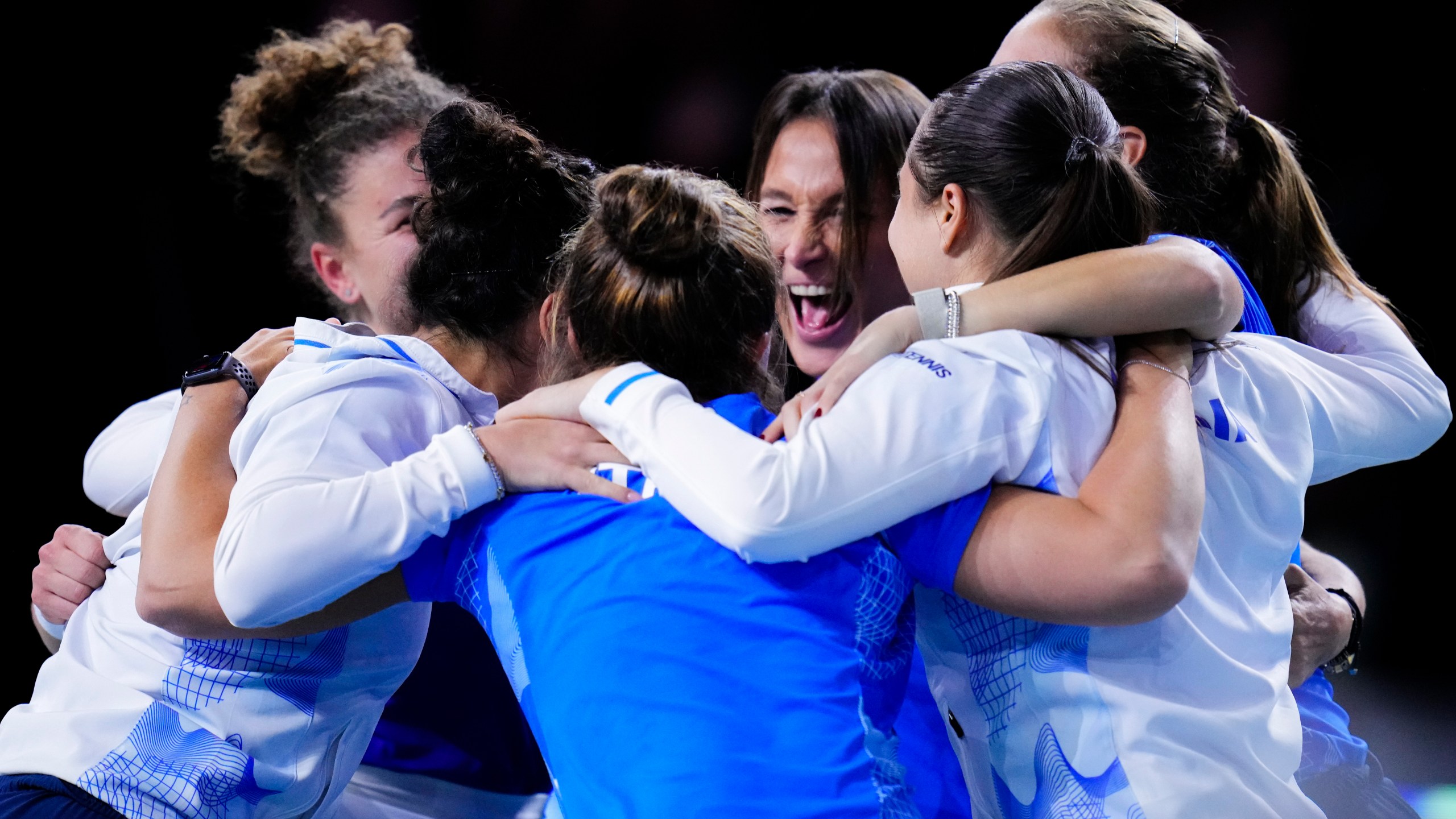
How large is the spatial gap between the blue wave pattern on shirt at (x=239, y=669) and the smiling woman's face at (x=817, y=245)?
1.17m

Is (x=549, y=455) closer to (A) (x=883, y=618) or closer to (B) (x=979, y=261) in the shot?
(A) (x=883, y=618)

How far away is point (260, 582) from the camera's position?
112cm

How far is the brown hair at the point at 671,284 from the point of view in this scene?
1.16m

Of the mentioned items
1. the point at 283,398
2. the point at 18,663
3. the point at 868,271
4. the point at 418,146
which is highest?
the point at 418,146

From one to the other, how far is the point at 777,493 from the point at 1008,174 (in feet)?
1.67

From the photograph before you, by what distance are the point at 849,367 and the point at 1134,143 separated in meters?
0.72

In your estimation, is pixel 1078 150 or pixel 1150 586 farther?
pixel 1078 150

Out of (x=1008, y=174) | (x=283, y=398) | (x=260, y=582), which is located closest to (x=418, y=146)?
(x=283, y=398)

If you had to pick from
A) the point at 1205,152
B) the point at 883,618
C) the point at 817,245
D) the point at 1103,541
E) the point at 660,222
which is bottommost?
the point at 817,245

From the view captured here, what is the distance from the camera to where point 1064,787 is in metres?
1.14

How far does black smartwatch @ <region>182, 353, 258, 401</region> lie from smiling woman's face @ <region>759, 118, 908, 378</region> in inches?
41.7

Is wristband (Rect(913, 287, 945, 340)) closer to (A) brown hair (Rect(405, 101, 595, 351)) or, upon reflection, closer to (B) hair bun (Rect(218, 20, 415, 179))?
(A) brown hair (Rect(405, 101, 595, 351))

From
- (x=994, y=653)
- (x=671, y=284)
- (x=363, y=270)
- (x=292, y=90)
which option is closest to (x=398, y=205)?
(x=363, y=270)

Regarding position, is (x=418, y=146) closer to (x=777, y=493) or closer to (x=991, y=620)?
(x=777, y=493)
